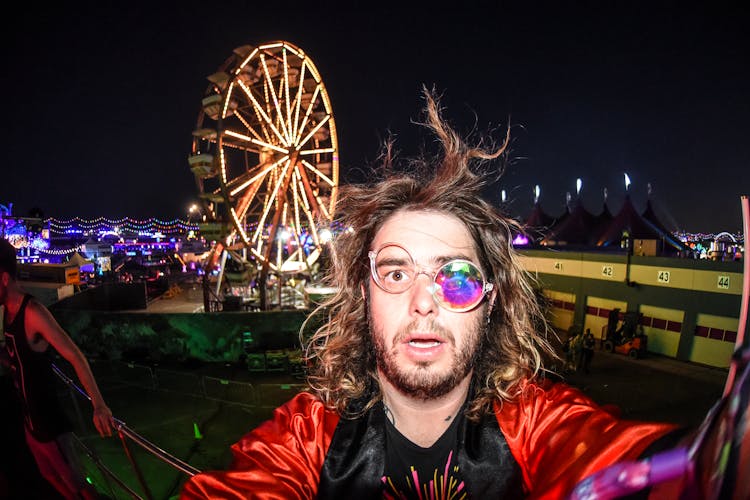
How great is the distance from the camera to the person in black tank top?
3064 millimetres

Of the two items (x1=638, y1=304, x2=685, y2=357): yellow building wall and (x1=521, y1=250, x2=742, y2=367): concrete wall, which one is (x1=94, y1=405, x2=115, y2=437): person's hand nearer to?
(x1=521, y1=250, x2=742, y2=367): concrete wall

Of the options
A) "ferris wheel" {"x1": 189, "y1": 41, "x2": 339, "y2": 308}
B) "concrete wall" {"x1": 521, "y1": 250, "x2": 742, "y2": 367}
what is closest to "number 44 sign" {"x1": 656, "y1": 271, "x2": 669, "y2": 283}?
"concrete wall" {"x1": 521, "y1": 250, "x2": 742, "y2": 367}

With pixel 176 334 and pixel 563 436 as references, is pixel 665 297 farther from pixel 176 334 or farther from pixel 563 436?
pixel 176 334

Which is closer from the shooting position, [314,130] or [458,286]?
[458,286]

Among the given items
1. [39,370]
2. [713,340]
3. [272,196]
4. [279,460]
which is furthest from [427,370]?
[272,196]

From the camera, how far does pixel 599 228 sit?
27.5m

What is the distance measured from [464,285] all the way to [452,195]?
22.4 inches

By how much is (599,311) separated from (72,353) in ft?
53.2

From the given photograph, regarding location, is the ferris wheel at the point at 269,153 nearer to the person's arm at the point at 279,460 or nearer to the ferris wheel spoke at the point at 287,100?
the ferris wheel spoke at the point at 287,100

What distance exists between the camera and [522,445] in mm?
1755

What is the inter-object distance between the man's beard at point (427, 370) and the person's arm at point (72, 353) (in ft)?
7.95

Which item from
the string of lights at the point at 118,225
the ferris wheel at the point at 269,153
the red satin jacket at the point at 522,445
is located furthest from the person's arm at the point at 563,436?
the string of lights at the point at 118,225

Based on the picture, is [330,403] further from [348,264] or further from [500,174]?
[500,174]

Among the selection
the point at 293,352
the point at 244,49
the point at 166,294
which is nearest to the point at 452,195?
the point at 293,352
